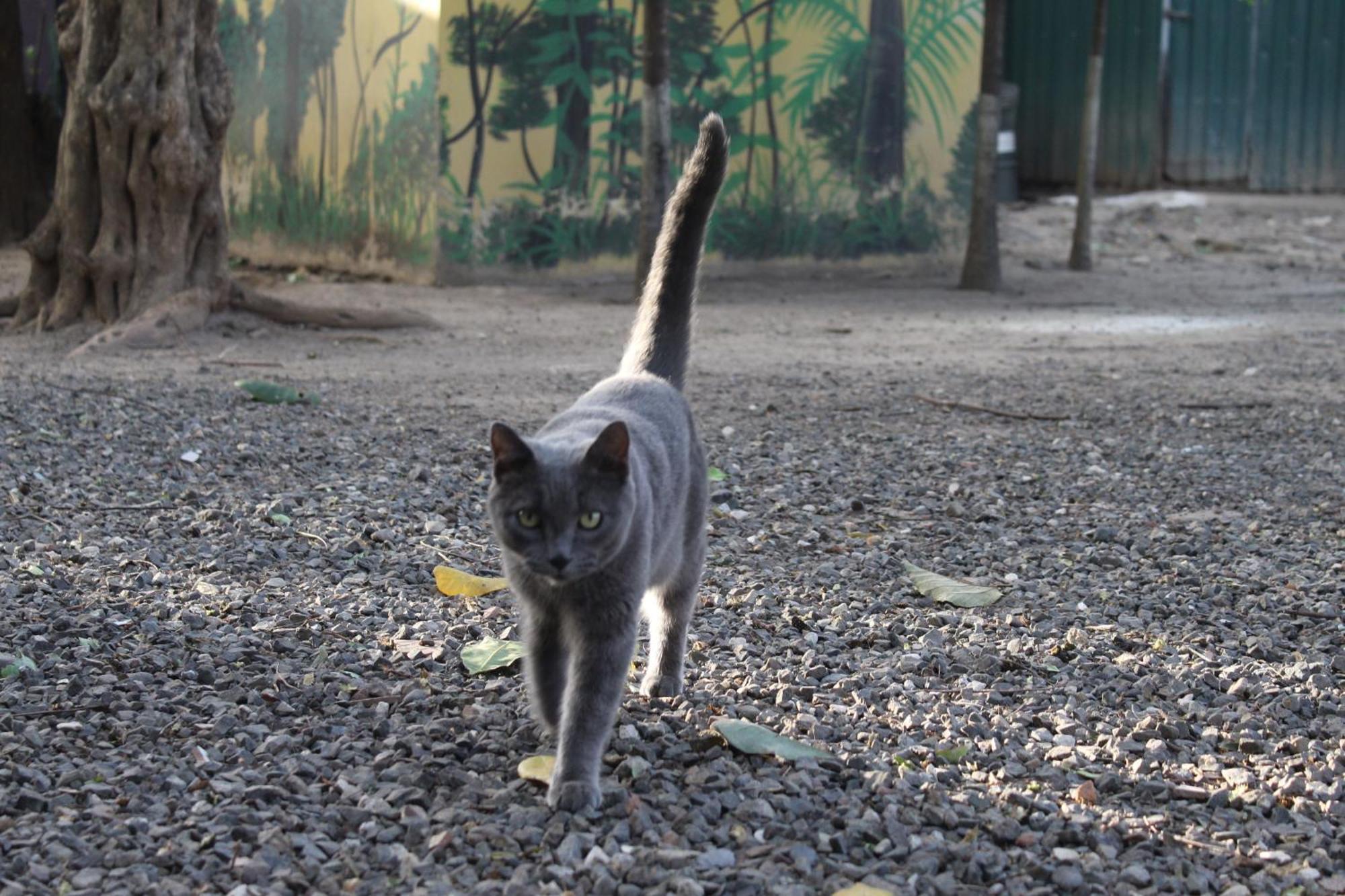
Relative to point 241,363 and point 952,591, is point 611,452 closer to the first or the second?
point 952,591

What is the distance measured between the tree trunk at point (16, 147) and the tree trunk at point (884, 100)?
803 cm

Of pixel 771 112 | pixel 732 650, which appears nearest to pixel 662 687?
pixel 732 650

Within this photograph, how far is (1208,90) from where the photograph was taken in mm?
16922

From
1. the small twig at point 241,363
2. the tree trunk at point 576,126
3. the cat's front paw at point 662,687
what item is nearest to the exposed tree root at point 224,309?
the small twig at point 241,363

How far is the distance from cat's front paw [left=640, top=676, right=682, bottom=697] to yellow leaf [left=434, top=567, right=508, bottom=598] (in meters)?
0.77

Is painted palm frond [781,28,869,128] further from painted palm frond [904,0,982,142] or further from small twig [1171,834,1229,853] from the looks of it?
small twig [1171,834,1229,853]

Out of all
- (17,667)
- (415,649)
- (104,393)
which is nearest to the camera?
(17,667)

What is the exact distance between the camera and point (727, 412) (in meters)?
6.98

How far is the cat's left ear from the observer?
2.89 m

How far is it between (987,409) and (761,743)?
429cm

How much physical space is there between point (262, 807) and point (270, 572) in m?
1.60

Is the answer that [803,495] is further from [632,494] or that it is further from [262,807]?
[262,807]

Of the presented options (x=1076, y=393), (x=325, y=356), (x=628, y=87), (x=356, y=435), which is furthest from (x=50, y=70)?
(x=1076, y=393)

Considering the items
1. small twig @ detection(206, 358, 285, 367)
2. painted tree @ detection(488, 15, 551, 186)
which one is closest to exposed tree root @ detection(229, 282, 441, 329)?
small twig @ detection(206, 358, 285, 367)
